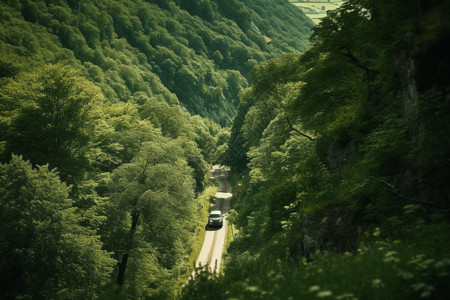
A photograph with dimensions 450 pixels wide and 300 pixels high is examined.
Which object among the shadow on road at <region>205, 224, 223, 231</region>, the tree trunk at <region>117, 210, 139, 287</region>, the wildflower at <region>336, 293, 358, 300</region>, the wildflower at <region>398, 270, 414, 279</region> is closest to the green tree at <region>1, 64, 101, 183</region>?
the tree trunk at <region>117, 210, 139, 287</region>

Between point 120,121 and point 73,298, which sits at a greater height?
point 120,121

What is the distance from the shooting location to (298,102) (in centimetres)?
1694

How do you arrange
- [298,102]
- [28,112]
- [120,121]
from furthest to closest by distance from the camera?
1. [120,121]
2. [28,112]
3. [298,102]

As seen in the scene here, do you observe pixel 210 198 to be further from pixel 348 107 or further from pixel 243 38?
pixel 243 38

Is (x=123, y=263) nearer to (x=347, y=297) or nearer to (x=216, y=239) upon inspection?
(x=216, y=239)

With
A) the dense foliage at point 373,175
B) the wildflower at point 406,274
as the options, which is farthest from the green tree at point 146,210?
the wildflower at point 406,274

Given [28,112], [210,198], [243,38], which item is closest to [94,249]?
[28,112]

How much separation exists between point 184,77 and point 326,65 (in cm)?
12353

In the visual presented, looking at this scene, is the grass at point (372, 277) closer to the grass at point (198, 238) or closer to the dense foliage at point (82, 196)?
the dense foliage at point (82, 196)

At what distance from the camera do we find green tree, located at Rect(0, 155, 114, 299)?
14.9m

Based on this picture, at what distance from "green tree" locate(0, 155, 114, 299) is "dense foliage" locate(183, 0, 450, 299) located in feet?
32.1

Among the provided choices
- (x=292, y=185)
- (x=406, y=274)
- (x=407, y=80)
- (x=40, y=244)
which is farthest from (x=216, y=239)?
(x=406, y=274)

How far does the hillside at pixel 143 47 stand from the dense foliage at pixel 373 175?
41.4 meters

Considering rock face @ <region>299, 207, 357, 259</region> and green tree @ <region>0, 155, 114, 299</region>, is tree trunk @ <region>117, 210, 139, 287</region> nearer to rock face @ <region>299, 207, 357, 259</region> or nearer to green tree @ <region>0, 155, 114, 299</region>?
green tree @ <region>0, 155, 114, 299</region>
